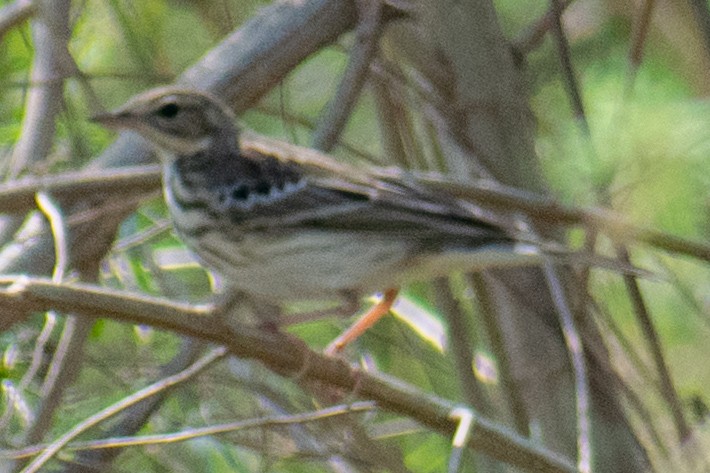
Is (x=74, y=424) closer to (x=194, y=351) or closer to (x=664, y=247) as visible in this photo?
(x=194, y=351)

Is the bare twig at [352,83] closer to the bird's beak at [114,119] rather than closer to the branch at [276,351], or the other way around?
the bird's beak at [114,119]

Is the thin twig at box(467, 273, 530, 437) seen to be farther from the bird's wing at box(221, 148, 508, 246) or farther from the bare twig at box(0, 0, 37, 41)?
the bare twig at box(0, 0, 37, 41)

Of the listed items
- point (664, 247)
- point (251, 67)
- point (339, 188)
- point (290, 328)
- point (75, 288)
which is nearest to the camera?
point (75, 288)

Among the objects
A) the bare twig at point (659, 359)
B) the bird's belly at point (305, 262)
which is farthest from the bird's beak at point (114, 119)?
the bare twig at point (659, 359)

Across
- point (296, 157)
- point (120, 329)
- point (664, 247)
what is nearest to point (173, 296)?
point (120, 329)

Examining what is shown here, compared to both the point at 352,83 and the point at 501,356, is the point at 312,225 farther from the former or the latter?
the point at 501,356
